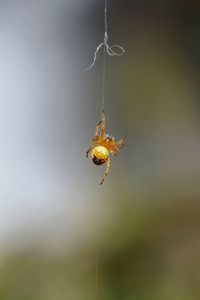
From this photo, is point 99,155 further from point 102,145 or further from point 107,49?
point 107,49

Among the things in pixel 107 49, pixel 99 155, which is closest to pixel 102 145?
pixel 99 155

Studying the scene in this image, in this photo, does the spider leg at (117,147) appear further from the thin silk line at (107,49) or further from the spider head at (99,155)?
the thin silk line at (107,49)

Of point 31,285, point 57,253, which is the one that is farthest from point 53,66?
point 31,285

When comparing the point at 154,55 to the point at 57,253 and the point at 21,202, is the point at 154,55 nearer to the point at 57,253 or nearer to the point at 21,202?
the point at 21,202

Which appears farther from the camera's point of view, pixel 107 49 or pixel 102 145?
pixel 107 49

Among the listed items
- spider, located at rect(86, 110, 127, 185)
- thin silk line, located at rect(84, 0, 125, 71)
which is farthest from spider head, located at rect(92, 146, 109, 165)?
thin silk line, located at rect(84, 0, 125, 71)
